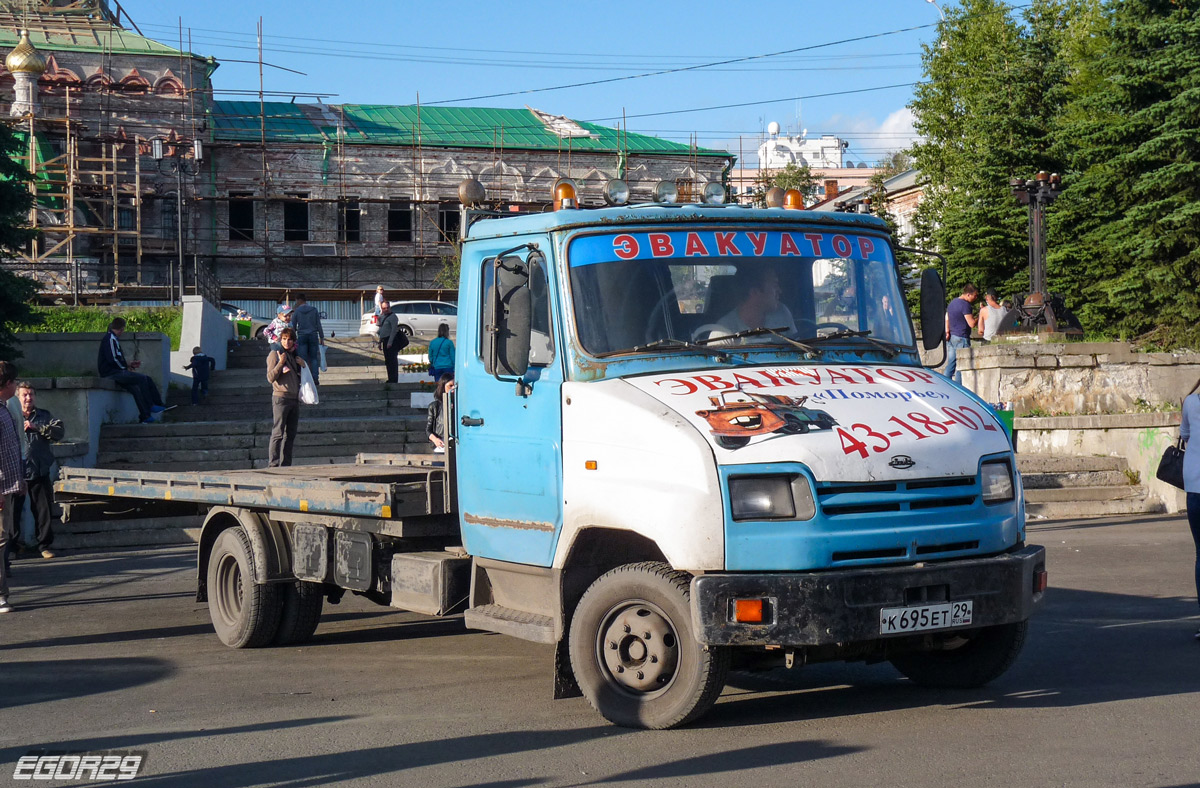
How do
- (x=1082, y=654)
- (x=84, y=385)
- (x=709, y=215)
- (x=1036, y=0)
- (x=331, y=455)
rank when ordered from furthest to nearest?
(x=1036, y=0) < (x=331, y=455) < (x=84, y=385) < (x=1082, y=654) < (x=709, y=215)

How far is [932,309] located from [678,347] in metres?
1.74

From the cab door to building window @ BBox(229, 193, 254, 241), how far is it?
44398 millimetres

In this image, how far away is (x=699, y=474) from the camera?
5.72 m

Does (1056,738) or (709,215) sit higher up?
(709,215)

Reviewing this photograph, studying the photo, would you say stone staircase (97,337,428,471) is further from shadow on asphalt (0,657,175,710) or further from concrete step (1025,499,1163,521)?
shadow on asphalt (0,657,175,710)

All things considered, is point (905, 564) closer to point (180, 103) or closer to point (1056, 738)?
point (1056, 738)

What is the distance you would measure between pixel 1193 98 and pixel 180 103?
124 feet

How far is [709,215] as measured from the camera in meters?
6.78

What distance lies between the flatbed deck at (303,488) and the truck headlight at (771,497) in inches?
84.6

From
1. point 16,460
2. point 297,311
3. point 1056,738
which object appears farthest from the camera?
point 297,311

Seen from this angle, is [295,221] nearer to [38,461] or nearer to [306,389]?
[306,389]

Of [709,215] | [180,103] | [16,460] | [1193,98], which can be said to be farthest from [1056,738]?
[180,103]

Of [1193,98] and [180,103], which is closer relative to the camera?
[1193,98]

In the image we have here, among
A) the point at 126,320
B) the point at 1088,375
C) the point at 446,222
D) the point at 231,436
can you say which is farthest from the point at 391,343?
the point at 446,222
